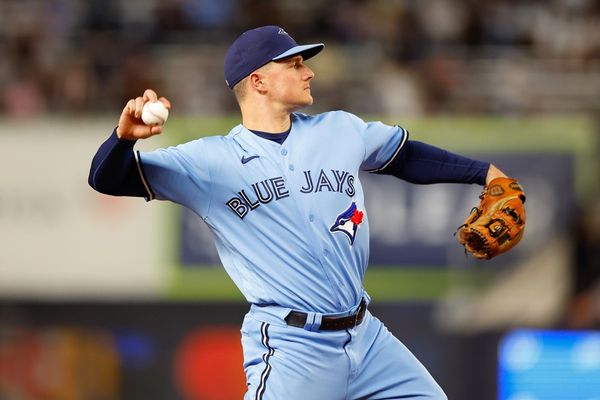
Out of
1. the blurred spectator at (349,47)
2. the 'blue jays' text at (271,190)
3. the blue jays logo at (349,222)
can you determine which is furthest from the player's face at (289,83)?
the blurred spectator at (349,47)

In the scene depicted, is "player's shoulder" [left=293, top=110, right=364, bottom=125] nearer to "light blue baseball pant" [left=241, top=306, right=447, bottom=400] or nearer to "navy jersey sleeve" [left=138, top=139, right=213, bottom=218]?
"navy jersey sleeve" [left=138, top=139, right=213, bottom=218]

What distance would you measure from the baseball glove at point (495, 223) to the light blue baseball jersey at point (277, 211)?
0.44 metres

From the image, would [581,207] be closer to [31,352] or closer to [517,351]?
[517,351]

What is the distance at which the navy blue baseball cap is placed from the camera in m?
5.43

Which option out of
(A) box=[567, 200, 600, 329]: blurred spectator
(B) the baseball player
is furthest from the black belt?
Answer: (A) box=[567, 200, 600, 329]: blurred spectator

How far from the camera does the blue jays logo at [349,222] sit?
17.3 ft

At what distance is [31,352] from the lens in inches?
485

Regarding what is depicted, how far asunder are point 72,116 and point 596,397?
521cm

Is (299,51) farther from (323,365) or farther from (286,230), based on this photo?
(323,365)

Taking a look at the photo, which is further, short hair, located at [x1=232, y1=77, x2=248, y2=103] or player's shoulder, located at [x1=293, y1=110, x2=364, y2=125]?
player's shoulder, located at [x1=293, y1=110, x2=364, y2=125]

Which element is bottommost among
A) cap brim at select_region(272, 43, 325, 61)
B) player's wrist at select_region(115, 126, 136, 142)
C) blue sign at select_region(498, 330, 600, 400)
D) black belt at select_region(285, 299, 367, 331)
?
blue sign at select_region(498, 330, 600, 400)

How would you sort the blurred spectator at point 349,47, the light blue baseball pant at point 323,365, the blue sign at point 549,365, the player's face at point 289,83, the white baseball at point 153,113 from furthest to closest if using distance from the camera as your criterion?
1. the blurred spectator at point 349,47
2. the blue sign at point 549,365
3. the player's face at point 289,83
4. the light blue baseball pant at point 323,365
5. the white baseball at point 153,113

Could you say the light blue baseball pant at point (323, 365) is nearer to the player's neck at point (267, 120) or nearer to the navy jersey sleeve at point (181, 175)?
the navy jersey sleeve at point (181, 175)

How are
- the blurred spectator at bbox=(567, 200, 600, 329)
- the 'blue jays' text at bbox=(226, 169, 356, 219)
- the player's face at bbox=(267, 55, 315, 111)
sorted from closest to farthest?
the 'blue jays' text at bbox=(226, 169, 356, 219)
the player's face at bbox=(267, 55, 315, 111)
the blurred spectator at bbox=(567, 200, 600, 329)
